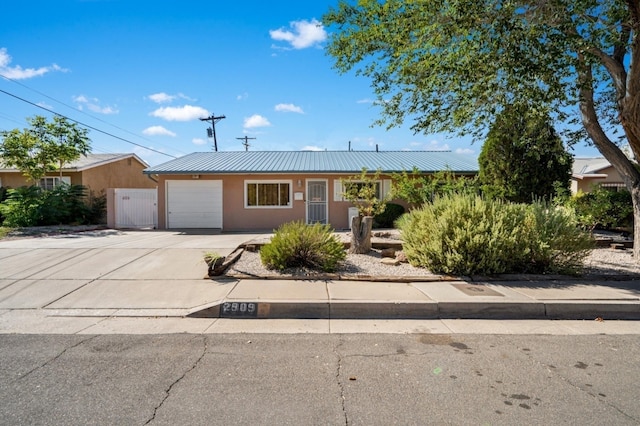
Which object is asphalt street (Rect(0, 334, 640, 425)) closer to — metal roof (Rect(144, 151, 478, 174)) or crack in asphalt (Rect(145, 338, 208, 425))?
crack in asphalt (Rect(145, 338, 208, 425))

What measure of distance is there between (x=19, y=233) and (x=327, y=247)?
1322cm

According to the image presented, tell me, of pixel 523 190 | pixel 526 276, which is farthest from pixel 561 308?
pixel 523 190

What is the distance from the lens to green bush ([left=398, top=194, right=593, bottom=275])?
6820 millimetres

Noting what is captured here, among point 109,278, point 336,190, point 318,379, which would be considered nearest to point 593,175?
point 336,190

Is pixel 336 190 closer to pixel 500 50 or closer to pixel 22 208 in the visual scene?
pixel 500 50

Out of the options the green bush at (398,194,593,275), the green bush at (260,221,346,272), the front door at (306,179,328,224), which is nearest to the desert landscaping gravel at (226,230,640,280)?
the green bush at (260,221,346,272)

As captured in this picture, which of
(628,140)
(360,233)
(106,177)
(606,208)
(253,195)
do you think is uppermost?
(106,177)

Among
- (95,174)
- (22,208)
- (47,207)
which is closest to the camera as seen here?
(22,208)

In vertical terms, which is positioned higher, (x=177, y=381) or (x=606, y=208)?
(x=606, y=208)

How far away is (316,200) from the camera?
53.1 ft

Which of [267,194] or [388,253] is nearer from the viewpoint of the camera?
[388,253]

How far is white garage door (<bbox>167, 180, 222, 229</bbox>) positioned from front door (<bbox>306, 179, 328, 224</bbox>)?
4.03 meters

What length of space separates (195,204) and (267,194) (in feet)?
10.9

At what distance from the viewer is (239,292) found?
5.88m
